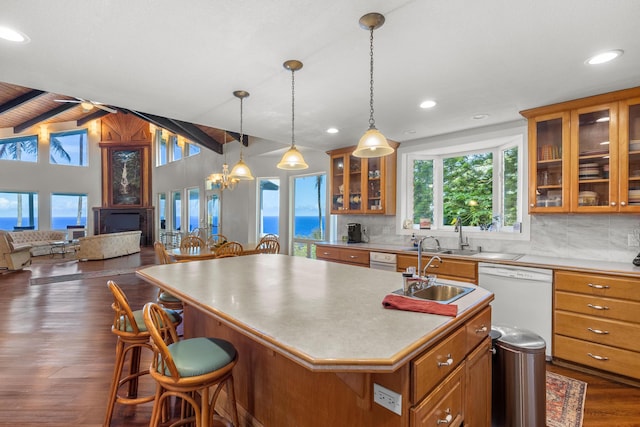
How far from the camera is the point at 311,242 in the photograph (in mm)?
6152

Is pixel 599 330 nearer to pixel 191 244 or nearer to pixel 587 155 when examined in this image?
pixel 587 155

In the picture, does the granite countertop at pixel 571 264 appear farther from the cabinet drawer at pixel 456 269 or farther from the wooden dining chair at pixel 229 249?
the wooden dining chair at pixel 229 249

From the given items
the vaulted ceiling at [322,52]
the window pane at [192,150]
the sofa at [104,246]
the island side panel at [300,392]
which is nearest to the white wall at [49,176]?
the sofa at [104,246]

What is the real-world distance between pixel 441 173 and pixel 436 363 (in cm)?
363

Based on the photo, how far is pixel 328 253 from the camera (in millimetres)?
4645

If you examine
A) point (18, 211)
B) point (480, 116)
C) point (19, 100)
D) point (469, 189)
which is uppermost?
point (19, 100)

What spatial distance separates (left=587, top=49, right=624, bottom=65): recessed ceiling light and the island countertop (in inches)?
73.3

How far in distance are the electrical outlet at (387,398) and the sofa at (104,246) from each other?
378 inches

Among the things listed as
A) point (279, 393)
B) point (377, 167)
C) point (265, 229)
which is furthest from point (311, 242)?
point (279, 393)

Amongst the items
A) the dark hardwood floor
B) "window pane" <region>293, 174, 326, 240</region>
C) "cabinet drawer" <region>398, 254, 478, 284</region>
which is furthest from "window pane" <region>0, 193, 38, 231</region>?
"cabinet drawer" <region>398, 254, 478, 284</region>

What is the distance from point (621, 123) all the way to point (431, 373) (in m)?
2.99

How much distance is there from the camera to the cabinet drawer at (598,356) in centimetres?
235

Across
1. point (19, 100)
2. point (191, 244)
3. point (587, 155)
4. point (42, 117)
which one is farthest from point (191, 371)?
point (42, 117)

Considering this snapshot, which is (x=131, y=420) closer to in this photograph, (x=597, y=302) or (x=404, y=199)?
(x=597, y=302)
